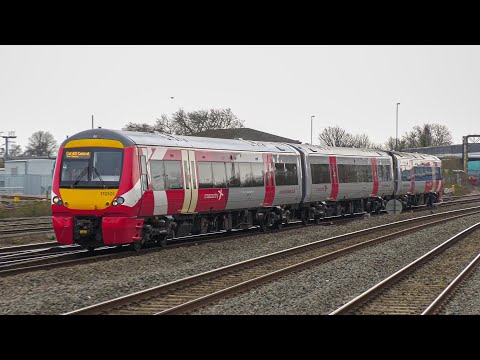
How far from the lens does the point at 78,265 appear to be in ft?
47.3

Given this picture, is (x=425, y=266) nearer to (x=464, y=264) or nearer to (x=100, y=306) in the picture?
(x=464, y=264)

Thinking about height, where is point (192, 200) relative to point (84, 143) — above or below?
below

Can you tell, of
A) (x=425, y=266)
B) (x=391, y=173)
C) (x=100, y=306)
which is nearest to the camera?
(x=100, y=306)

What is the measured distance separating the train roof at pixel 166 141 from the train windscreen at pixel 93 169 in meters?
0.37

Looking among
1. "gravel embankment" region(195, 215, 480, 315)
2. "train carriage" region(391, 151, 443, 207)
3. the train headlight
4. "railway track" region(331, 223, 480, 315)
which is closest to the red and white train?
the train headlight

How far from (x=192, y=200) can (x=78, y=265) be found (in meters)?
4.59

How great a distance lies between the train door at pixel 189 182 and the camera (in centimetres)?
1789

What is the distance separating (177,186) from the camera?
17.5 meters

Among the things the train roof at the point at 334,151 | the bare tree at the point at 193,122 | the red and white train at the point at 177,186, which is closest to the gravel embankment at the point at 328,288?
the red and white train at the point at 177,186

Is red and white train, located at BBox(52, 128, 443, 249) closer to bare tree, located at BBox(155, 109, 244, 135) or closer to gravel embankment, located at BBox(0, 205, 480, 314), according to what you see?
gravel embankment, located at BBox(0, 205, 480, 314)

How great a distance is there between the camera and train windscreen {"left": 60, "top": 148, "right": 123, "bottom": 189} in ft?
51.7

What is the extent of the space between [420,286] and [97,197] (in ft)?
25.2

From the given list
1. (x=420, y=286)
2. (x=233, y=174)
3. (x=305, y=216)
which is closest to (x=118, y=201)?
(x=233, y=174)
